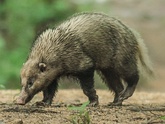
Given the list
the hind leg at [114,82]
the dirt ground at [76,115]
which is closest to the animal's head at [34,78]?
the dirt ground at [76,115]

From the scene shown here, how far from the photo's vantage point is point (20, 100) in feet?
26.5

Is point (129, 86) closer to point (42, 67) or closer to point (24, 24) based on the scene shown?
point (42, 67)

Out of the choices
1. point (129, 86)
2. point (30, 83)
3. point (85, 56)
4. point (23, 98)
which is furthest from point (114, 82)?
point (23, 98)

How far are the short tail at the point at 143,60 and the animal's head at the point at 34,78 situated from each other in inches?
59.6

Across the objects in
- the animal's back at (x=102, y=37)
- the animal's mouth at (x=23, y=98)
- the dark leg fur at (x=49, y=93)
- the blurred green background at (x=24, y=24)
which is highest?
the blurred green background at (x=24, y=24)

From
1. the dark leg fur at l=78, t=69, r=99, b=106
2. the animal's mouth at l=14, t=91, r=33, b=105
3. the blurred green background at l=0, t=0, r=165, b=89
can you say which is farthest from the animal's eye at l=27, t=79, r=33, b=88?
the blurred green background at l=0, t=0, r=165, b=89

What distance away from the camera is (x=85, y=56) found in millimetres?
8578

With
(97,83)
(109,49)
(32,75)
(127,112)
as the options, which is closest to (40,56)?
(32,75)

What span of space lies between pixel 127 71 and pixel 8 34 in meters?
11.1

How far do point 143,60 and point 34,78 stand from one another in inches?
75.9

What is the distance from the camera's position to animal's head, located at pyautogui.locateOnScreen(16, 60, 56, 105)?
8.22 metres

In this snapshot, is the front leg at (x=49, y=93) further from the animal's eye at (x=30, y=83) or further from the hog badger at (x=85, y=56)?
the animal's eye at (x=30, y=83)

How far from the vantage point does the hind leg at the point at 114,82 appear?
911 centimetres

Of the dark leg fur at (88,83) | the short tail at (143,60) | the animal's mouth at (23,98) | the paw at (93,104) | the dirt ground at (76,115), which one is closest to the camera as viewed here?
the dirt ground at (76,115)
